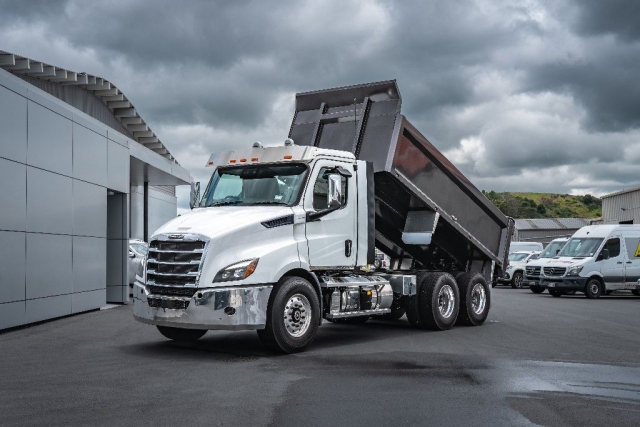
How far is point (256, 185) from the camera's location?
1062 cm

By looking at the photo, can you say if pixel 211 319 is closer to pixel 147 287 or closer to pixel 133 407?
pixel 147 287

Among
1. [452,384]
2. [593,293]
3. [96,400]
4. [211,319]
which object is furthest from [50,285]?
[593,293]

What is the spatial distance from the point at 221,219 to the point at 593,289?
1799 cm

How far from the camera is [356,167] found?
11.3m

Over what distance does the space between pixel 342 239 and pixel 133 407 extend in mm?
4914

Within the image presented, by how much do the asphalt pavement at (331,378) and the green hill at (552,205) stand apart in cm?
11597

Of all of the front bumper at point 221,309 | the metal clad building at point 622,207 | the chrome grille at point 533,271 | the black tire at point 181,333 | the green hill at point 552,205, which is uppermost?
the green hill at point 552,205

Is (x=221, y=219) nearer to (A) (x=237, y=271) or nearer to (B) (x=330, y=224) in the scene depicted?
(A) (x=237, y=271)

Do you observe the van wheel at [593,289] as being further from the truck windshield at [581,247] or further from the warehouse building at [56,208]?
the warehouse building at [56,208]

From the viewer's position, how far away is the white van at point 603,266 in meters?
24.2

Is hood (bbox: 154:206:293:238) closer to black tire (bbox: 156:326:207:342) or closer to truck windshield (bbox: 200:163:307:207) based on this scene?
truck windshield (bbox: 200:163:307:207)

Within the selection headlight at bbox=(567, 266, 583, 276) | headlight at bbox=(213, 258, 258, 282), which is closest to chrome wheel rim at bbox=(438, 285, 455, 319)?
headlight at bbox=(213, 258, 258, 282)

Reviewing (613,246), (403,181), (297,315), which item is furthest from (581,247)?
(297,315)

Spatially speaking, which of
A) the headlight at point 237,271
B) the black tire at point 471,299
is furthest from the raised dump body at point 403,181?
the headlight at point 237,271
